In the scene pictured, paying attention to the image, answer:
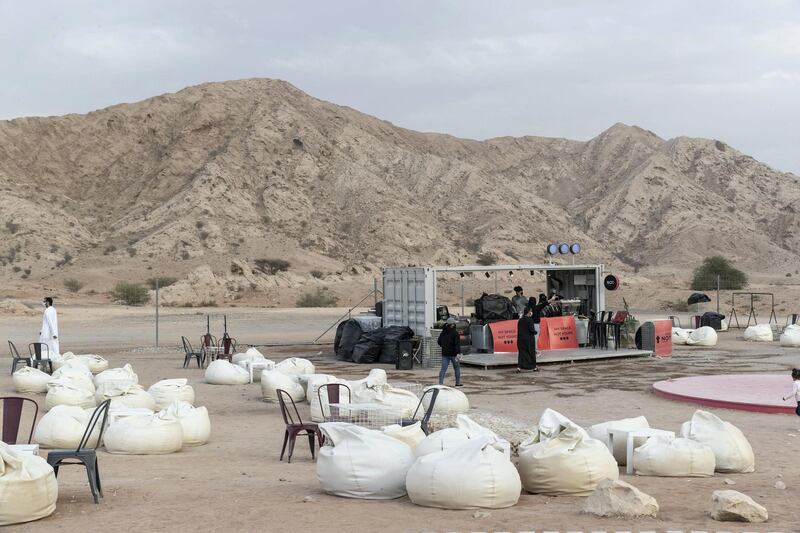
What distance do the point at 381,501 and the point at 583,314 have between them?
19.5 metres

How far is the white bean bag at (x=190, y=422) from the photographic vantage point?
41.0 ft

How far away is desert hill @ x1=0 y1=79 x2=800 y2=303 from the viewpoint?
65.4 m

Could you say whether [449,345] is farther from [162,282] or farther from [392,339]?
[162,282]

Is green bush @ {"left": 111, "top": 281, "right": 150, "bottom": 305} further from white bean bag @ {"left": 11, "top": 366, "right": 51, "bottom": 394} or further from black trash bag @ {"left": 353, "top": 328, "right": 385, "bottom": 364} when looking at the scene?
white bean bag @ {"left": 11, "top": 366, "right": 51, "bottom": 394}

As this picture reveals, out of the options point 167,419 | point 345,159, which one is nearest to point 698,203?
point 345,159

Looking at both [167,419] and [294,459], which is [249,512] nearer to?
[294,459]

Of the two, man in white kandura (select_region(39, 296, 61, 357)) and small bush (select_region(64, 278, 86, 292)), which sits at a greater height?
small bush (select_region(64, 278, 86, 292))

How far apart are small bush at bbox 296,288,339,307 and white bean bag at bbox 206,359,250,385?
34.3 m

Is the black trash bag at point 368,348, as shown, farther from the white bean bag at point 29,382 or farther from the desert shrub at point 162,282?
the desert shrub at point 162,282

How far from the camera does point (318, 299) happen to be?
181ft

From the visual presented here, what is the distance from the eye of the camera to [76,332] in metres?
37.8

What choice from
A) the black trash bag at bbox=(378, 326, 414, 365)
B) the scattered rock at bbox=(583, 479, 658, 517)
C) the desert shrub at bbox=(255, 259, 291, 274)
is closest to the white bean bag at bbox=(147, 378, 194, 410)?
the scattered rock at bbox=(583, 479, 658, 517)

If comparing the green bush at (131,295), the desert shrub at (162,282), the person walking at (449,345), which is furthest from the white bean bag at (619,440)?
the desert shrub at (162,282)

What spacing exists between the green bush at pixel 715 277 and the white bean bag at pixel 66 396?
50.6 meters
